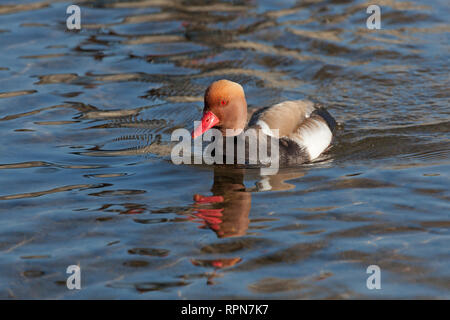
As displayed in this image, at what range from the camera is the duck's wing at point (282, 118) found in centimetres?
953

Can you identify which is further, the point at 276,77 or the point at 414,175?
the point at 276,77

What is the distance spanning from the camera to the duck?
889 cm

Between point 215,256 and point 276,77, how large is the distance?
614 cm

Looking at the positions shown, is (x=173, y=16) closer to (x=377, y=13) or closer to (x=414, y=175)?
(x=377, y=13)

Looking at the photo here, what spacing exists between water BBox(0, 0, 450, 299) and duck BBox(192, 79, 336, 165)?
23 cm

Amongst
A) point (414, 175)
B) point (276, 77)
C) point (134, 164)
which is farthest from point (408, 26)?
point (134, 164)

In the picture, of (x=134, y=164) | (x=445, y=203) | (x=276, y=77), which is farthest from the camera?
(x=276, y=77)

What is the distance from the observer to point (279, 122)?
9633 mm

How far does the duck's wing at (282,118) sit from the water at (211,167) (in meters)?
0.57

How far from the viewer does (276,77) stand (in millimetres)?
12547
